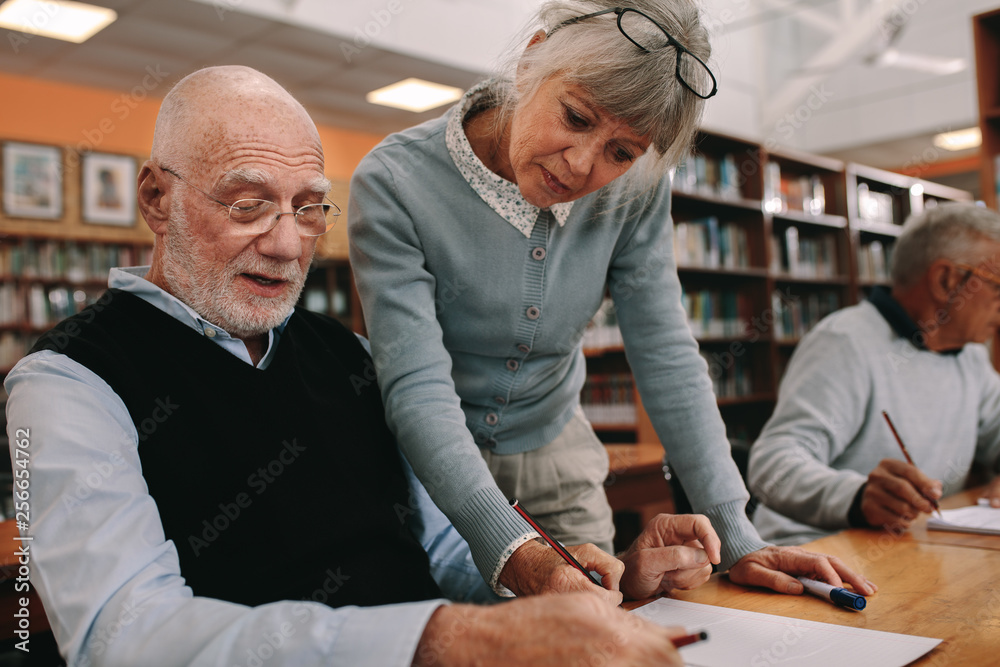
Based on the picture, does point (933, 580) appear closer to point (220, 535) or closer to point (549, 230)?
point (549, 230)

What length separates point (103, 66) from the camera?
5879mm

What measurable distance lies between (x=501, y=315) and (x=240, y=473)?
0.50 metres

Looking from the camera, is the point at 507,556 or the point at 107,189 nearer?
the point at 507,556

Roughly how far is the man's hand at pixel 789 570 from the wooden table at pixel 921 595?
15 millimetres

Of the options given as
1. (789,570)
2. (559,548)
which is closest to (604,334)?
(789,570)

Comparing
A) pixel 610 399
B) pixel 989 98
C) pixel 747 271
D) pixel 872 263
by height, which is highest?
pixel 989 98

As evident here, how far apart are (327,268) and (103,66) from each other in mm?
2373

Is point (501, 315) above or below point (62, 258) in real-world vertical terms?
below

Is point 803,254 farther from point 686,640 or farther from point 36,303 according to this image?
point 36,303

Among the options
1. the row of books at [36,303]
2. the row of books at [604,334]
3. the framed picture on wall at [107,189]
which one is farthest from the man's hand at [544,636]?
the framed picture on wall at [107,189]

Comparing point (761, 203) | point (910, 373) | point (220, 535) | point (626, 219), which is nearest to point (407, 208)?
point (626, 219)

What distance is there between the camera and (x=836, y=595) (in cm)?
106

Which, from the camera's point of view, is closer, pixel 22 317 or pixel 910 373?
pixel 910 373

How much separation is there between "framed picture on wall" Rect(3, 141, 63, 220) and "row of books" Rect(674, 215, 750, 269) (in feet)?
16.1
